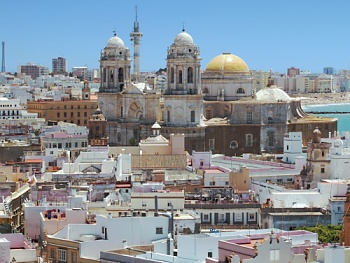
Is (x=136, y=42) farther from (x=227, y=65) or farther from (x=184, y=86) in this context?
(x=184, y=86)

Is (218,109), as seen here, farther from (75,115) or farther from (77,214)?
(77,214)

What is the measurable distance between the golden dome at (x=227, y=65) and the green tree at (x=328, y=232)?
29.4 m

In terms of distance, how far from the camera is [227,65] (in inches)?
2224

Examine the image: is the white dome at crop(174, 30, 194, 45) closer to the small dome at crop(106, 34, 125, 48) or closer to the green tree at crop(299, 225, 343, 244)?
the small dome at crop(106, 34, 125, 48)

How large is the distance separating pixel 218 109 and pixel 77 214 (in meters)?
30.2

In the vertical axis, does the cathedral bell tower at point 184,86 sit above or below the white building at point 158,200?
above

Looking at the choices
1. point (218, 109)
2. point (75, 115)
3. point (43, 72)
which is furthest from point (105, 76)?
point (43, 72)

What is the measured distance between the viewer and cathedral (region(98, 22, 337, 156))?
51.9 m

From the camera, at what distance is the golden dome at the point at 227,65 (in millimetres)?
56344

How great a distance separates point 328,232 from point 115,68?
108 feet

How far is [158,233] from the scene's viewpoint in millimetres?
23578

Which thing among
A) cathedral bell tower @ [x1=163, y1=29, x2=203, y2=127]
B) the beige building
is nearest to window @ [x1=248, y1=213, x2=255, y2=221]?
the beige building

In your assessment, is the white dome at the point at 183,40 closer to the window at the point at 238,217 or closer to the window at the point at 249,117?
the window at the point at 249,117

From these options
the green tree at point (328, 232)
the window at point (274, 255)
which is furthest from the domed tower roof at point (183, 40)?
the window at point (274, 255)
